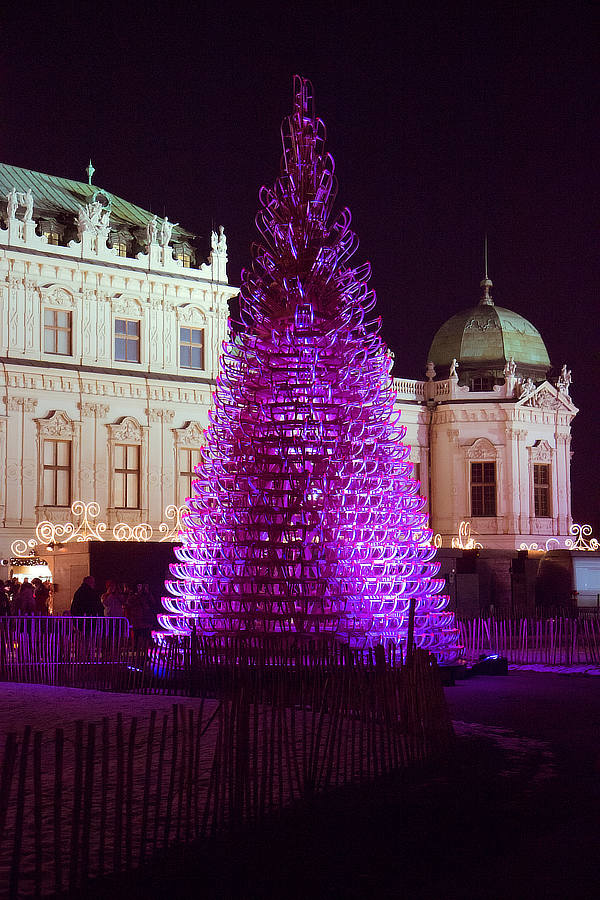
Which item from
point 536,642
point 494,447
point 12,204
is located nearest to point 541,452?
point 494,447

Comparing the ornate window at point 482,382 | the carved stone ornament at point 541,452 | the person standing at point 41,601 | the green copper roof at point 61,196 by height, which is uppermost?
the green copper roof at point 61,196

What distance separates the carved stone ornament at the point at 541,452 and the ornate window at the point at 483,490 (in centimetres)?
162

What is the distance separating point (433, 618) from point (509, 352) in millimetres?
33574

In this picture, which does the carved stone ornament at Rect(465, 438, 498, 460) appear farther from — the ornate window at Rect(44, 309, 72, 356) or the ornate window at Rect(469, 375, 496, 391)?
the ornate window at Rect(44, 309, 72, 356)

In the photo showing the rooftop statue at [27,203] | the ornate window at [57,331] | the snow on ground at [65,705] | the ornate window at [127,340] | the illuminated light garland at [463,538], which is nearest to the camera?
the snow on ground at [65,705]

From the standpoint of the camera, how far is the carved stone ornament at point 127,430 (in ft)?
130

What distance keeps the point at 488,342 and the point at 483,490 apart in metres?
6.46

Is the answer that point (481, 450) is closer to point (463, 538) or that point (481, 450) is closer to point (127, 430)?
point (463, 538)

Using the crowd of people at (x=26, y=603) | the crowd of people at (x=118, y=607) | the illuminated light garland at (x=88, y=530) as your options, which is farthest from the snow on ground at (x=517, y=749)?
the illuminated light garland at (x=88, y=530)

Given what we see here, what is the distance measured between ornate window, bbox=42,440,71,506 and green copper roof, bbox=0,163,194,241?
743 cm

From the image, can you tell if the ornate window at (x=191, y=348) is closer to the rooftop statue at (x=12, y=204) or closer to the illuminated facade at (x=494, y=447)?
the rooftop statue at (x=12, y=204)

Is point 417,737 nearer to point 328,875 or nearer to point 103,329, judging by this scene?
point 328,875

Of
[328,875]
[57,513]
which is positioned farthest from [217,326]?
[328,875]

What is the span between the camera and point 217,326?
42.2 metres
